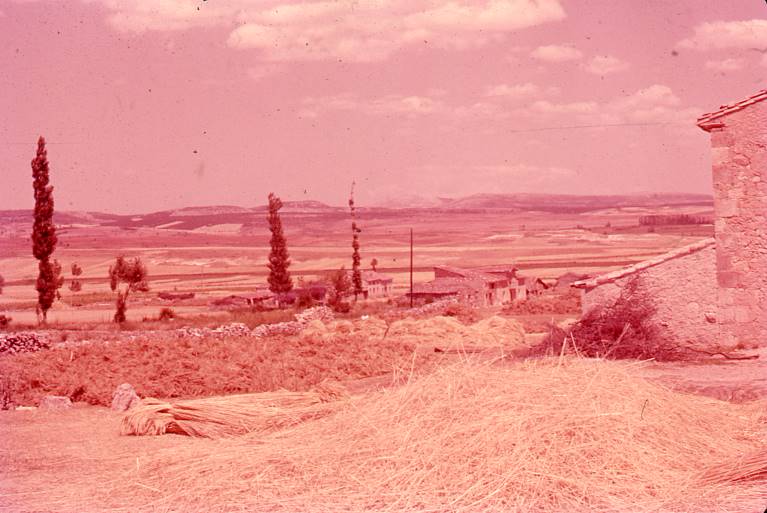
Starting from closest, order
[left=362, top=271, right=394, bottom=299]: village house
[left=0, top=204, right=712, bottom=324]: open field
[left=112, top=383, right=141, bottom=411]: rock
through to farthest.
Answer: [left=112, top=383, right=141, bottom=411]: rock → [left=362, top=271, right=394, bottom=299]: village house → [left=0, top=204, right=712, bottom=324]: open field

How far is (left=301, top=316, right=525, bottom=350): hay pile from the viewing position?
961 inches

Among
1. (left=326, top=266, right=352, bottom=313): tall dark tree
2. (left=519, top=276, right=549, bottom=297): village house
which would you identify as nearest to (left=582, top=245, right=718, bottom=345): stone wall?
(left=519, top=276, right=549, bottom=297): village house

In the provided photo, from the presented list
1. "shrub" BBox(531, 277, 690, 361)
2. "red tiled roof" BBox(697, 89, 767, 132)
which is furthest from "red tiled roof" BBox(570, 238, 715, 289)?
"red tiled roof" BBox(697, 89, 767, 132)

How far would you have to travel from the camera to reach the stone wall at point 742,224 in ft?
52.6

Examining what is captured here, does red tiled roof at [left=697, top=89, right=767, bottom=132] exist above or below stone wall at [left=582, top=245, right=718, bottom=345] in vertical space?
above

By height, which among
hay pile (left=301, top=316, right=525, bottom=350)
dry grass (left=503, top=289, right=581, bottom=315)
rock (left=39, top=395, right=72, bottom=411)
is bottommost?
dry grass (left=503, top=289, right=581, bottom=315)

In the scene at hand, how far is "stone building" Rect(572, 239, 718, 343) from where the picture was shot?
53.5 ft

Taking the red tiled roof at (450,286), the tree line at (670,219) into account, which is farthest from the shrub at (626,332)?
the tree line at (670,219)

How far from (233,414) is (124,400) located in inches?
180

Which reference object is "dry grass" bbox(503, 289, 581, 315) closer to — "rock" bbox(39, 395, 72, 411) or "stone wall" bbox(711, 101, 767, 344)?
"stone wall" bbox(711, 101, 767, 344)

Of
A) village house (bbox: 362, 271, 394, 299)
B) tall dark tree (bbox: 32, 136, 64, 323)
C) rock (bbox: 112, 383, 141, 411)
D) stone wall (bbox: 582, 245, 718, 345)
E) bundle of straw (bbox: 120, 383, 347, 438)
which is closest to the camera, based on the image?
bundle of straw (bbox: 120, 383, 347, 438)

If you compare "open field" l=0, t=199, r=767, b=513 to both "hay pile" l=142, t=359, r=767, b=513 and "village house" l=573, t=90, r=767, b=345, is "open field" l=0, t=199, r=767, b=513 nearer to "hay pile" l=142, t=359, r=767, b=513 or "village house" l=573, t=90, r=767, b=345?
"hay pile" l=142, t=359, r=767, b=513

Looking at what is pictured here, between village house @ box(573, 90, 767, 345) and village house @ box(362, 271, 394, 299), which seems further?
village house @ box(362, 271, 394, 299)

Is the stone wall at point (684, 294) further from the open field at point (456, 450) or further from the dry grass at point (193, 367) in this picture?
the dry grass at point (193, 367)
